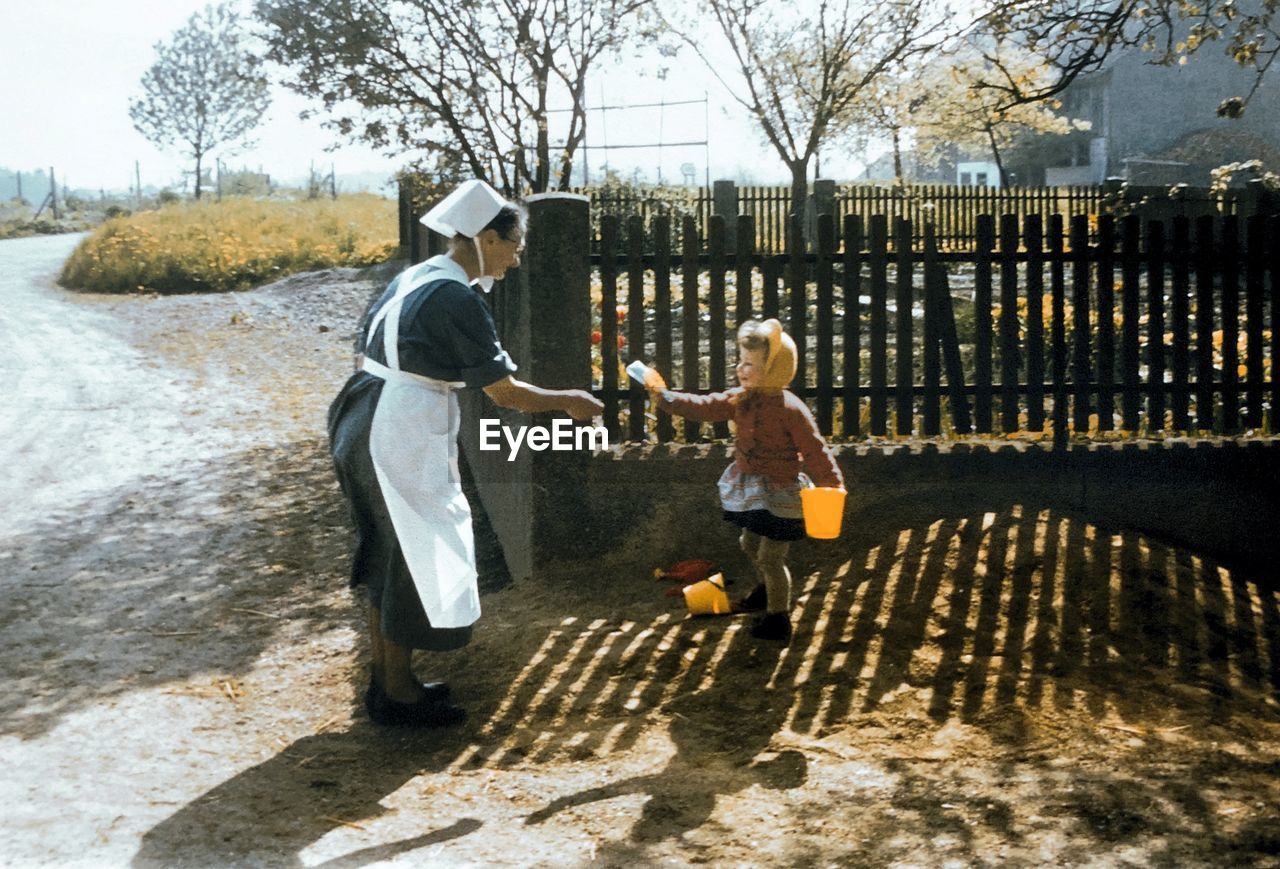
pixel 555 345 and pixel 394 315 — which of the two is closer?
pixel 394 315

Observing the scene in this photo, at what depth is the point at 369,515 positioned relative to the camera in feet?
16.3

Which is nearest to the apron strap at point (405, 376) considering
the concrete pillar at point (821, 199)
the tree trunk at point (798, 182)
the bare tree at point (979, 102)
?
the bare tree at point (979, 102)

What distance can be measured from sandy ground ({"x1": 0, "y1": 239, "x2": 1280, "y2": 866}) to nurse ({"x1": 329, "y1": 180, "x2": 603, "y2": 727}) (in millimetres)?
445

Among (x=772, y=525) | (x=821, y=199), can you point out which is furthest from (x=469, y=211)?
(x=821, y=199)

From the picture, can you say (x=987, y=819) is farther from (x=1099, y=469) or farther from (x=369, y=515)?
(x=1099, y=469)

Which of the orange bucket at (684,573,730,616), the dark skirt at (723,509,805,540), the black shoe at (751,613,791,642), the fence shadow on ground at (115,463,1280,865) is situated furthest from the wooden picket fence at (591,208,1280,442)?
the black shoe at (751,613,791,642)

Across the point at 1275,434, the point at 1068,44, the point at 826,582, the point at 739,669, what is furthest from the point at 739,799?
the point at 1068,44

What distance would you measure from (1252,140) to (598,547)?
40.1 meters

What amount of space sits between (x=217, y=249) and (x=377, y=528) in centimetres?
1806

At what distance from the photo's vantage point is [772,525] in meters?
5.49

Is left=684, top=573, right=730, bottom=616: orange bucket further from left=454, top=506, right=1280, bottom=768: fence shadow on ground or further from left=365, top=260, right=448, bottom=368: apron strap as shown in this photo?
left=365, top=260, right=448, bottom=368: apron strap

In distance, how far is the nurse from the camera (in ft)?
15.6

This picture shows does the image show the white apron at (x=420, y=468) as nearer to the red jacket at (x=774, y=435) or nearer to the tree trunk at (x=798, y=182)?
the red jacket at (x=774, y=435)

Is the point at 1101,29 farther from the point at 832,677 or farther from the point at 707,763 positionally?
the point at 707,763
